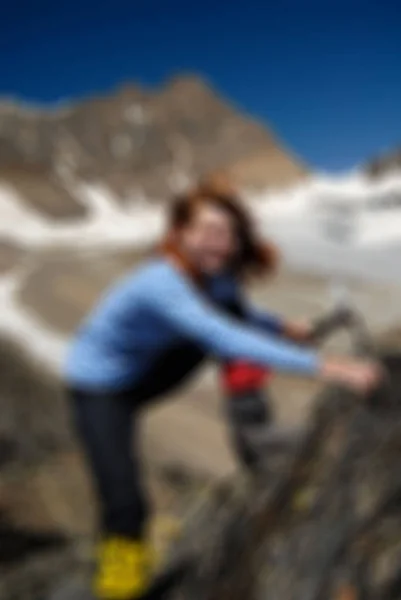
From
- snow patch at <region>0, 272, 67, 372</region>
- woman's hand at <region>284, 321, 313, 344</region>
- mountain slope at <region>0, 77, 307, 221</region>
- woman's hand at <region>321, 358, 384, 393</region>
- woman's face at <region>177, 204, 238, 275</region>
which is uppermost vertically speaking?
mountain slope at <region>0, 77, 307, 221</region>

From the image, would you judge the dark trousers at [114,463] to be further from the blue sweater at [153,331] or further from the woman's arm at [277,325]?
the woman's arm at [277,325]

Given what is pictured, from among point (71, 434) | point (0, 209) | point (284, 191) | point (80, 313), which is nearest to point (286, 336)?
point (71, 434)

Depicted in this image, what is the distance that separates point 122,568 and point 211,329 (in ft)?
2.72

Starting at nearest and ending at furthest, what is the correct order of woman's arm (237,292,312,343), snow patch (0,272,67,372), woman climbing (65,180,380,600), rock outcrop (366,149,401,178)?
woman climbing (65,180,380,600), woman's arm (237,292,312,343), snow patch (0,272,67,372), rock outcrop (366,149,401,178)

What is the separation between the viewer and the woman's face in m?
2.65

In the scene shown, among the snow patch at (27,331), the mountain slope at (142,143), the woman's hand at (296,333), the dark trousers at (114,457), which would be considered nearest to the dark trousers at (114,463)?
the dark trousers at (114,457)

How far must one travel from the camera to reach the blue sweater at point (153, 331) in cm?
240

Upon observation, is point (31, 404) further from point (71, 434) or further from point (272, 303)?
point (272, 303)

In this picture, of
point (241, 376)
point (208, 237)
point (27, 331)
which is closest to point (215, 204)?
point (208, 237)

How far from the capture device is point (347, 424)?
2.89 metres

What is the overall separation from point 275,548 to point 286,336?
0.85 m

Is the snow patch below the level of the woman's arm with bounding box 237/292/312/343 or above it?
above

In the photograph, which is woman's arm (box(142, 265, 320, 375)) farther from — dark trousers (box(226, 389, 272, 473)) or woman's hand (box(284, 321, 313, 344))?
dark trousers (box(226, 389, 272, 473))

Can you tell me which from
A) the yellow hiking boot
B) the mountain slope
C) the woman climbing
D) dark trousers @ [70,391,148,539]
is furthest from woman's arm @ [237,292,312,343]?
the mountain slope
